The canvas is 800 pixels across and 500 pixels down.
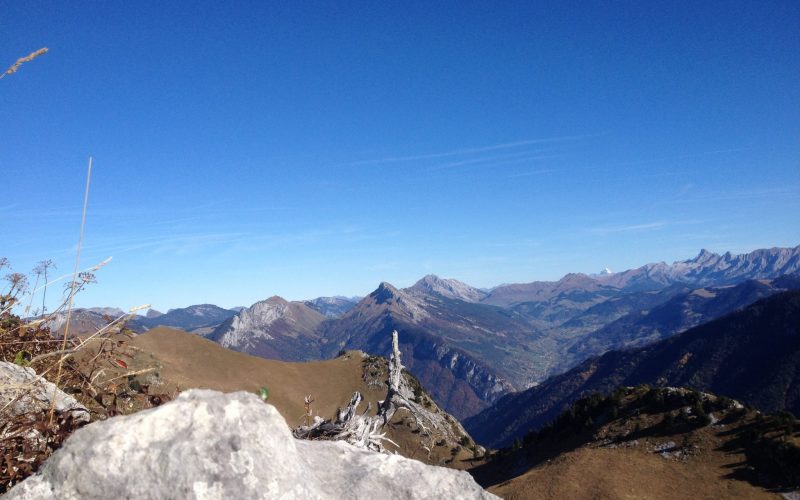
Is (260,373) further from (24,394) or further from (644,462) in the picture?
(24,394)

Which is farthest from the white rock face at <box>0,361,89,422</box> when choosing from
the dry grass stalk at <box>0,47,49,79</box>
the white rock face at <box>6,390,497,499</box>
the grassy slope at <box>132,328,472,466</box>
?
the grassy slope at <box>132,328,472,466</box>

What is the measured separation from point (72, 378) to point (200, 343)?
9768 centimetres

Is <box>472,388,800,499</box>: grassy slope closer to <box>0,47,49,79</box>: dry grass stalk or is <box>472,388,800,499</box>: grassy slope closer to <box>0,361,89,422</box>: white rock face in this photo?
<box>0,361,89,422</box>: white rock face

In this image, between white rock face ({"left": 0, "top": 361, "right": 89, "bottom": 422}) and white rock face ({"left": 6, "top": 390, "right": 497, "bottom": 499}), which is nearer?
Result: white rock face ({"left": 6, "top": 390, "right": 497, "bottom": 499})

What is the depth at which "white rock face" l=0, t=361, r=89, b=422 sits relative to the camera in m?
3.58

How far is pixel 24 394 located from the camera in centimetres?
348

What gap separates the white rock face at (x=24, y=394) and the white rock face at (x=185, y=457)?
801 mm

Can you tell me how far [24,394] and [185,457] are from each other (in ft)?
5.51

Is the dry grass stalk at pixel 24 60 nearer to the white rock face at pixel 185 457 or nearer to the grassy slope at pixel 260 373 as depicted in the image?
the white rock face at pixel 185 457

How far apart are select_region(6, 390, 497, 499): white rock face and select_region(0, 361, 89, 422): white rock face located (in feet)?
2.63

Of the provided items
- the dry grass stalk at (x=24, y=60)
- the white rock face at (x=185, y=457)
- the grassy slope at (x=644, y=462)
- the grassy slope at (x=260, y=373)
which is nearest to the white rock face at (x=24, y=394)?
the white rock face at (x=185, y=457)

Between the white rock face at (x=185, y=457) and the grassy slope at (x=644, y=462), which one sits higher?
the white rock face at (x=185, y=457)

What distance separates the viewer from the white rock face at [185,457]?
9.34 feet

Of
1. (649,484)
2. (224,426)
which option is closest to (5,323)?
(224,426)
